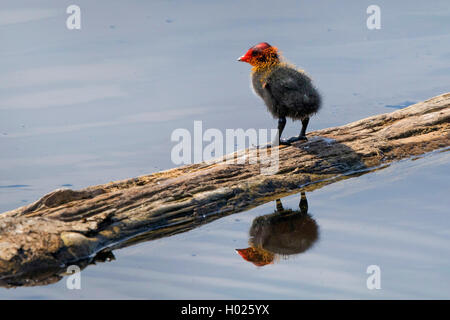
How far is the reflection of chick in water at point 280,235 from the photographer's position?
5.52 metres

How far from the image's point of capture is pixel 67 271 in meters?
5.29

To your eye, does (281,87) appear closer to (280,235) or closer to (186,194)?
(186,194)

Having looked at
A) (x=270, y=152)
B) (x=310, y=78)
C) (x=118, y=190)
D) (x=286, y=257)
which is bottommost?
(x=286, y=257)

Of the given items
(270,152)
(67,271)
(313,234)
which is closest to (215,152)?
(270,152)

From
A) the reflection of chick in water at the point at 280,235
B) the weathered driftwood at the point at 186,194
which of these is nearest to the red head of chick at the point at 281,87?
the weathered driftwood at the point at 186,194

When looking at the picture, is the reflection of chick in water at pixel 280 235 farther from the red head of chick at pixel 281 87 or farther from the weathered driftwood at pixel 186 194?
the red head of chick at pixel 281 87

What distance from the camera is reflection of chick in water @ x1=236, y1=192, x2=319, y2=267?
18.1ft

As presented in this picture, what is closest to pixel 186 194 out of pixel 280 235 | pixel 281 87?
pixel 280 235

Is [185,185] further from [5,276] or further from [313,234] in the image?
[5,276]

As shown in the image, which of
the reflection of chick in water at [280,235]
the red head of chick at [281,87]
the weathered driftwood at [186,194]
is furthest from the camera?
the red head of chick at [281,87]

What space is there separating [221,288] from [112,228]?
1.25 meters

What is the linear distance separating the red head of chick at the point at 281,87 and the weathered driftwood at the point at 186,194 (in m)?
0.34

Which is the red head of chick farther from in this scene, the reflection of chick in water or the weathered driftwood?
the reflection of chick in water

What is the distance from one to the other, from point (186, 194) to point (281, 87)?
4.87ft
